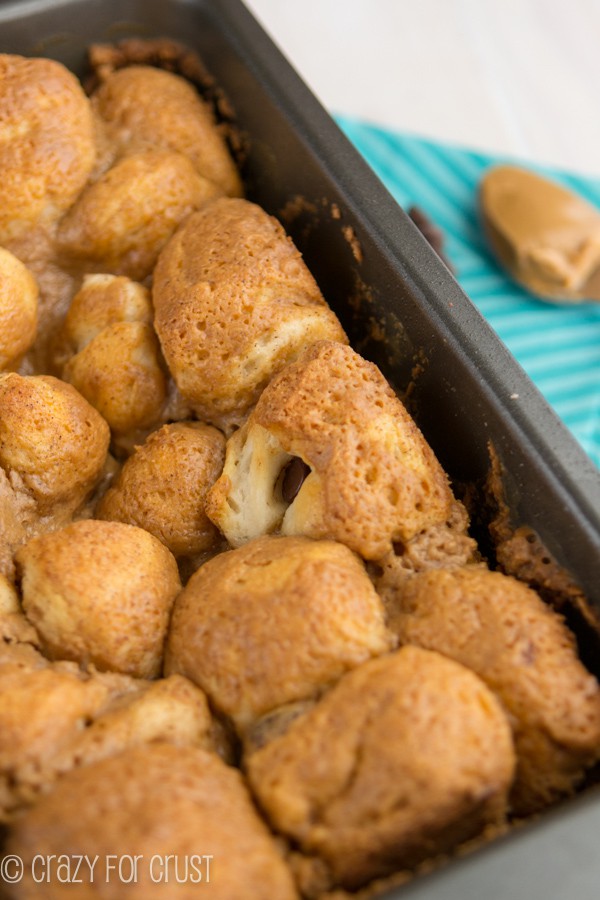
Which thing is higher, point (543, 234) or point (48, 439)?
point (543, 234)

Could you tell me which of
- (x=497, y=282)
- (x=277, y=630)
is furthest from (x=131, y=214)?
(x=497, y=282)

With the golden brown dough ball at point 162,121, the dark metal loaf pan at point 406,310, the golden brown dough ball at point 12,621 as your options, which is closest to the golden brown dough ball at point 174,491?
the golden brown dough ball at point 12,621

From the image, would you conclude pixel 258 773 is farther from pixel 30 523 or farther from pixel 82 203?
pixel 82 203

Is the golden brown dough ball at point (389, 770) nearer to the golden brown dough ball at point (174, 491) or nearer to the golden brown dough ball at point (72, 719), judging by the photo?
the golden brown dough ball at point (72, 719)

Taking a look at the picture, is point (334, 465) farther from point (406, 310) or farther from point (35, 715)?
point (35, 715)

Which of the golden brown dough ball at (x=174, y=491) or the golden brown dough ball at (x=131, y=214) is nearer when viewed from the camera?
the golden brown dough ball at (x=174, y=491)
